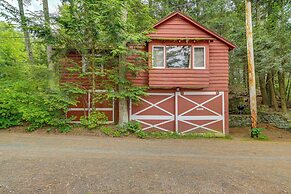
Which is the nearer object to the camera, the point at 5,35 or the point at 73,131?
the point at 73,131

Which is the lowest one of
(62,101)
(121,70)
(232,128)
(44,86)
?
(232,128)

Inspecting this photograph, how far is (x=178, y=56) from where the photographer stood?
10766 millimetres

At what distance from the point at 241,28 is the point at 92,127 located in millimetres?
A: 10832

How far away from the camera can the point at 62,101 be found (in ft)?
31.6

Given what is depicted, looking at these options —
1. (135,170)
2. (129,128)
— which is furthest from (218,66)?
(135,170)

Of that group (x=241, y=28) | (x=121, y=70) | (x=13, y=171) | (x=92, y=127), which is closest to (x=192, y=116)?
(x=121, y=70)

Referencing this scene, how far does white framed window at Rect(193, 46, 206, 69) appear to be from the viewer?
10.7m

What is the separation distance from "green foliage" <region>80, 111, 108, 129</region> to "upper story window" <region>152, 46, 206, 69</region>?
354cm

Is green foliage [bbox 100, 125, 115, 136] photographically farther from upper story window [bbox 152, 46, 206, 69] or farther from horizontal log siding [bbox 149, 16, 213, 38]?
horizontal log siding [bbox 149, 16, 213, 38]

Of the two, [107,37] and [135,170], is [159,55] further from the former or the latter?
[135,170]

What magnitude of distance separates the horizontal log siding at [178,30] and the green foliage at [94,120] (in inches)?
197

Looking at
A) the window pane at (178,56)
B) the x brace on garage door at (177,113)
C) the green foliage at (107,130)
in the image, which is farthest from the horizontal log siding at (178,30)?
the green foliage at (107,130)

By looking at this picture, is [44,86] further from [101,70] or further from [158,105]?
[158,105]

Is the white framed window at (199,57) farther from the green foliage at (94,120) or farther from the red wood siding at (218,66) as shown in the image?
the green foliage at (94,120)
